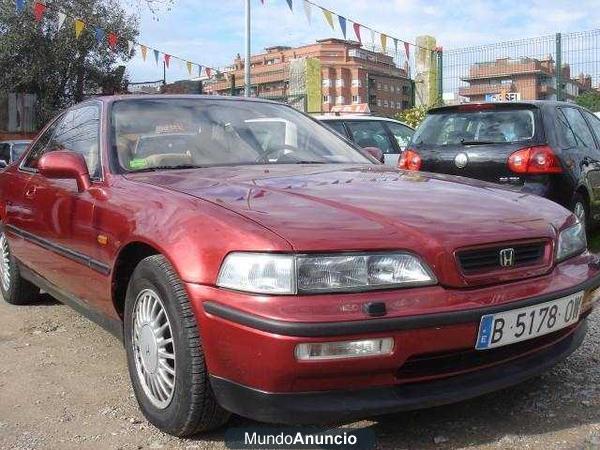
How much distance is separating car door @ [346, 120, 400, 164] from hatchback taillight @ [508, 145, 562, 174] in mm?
3670

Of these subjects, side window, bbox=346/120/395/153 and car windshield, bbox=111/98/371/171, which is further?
side window, bbox=346/120/395/153

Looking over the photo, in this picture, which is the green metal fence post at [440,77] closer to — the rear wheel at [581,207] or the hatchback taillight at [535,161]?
the rear wheel at [581,207]

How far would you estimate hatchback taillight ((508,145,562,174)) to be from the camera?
5617 millimetres

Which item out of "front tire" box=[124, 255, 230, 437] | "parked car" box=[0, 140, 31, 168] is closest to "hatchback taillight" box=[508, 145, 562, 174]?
"front tire" box=[124, 255, 230, 437]

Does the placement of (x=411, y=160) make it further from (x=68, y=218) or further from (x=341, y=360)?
(x=341, y=360)

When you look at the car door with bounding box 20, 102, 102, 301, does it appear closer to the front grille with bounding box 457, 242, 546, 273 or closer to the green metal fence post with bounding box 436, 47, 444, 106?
the front grille with bounding box 457, 242, 546, 273

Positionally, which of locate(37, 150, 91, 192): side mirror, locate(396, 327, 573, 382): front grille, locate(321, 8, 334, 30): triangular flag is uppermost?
locate(321, 8, 334, 30): triangular flag

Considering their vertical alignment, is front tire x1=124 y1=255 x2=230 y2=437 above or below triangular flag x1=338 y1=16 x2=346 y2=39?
below

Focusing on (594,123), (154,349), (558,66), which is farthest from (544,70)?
(154,349)

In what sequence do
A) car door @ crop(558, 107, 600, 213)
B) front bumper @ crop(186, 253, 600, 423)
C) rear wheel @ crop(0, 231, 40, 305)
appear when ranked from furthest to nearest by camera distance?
car door @ crop(558, 107, 600, 213) → rear wheel @ crop(0, 231, 40, 305) → front bumper @ crop(186, 253, 600, 423)

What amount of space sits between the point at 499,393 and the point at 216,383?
1.33 metres

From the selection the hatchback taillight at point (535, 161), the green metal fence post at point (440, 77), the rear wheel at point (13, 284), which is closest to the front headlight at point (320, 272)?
the rear wheel at point (13, 284)

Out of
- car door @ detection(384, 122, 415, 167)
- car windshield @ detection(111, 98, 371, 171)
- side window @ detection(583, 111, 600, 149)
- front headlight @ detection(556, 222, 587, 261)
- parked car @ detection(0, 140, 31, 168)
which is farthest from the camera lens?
parked car @ detection(0, 140, 31, 168)

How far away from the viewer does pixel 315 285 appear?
7.06 ft
